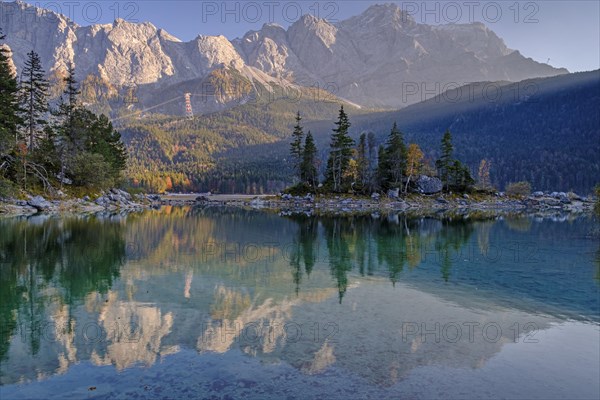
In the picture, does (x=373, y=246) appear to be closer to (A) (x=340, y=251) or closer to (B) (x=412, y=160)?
(A) (x=340, y=251)

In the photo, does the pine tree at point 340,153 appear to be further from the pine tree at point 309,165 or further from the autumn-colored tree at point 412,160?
the autumn-colored tree at point 412,160

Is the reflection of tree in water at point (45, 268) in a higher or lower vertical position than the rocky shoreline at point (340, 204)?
lower

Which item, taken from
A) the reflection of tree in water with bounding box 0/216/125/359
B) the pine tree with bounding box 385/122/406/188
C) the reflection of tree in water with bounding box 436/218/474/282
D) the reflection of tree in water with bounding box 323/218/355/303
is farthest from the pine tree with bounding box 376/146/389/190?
the reflection of tree in water with bounding box 0/216/125/359

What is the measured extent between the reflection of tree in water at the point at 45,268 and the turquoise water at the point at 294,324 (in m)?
0.11

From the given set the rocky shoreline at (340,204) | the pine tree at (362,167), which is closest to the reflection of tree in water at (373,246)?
the rocky shoreline at (340,204)

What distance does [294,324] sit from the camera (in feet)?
52.6

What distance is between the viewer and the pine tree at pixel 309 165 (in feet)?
352

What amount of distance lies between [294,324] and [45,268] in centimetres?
1759

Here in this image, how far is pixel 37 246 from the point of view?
106ft

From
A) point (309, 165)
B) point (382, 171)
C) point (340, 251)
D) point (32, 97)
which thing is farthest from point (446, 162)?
point (32, 97)

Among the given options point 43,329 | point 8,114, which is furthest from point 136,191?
point 43,329

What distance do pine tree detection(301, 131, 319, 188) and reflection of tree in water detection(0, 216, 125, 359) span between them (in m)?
68.3

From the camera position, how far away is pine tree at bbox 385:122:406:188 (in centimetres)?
10538

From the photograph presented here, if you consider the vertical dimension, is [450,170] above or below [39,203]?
above
